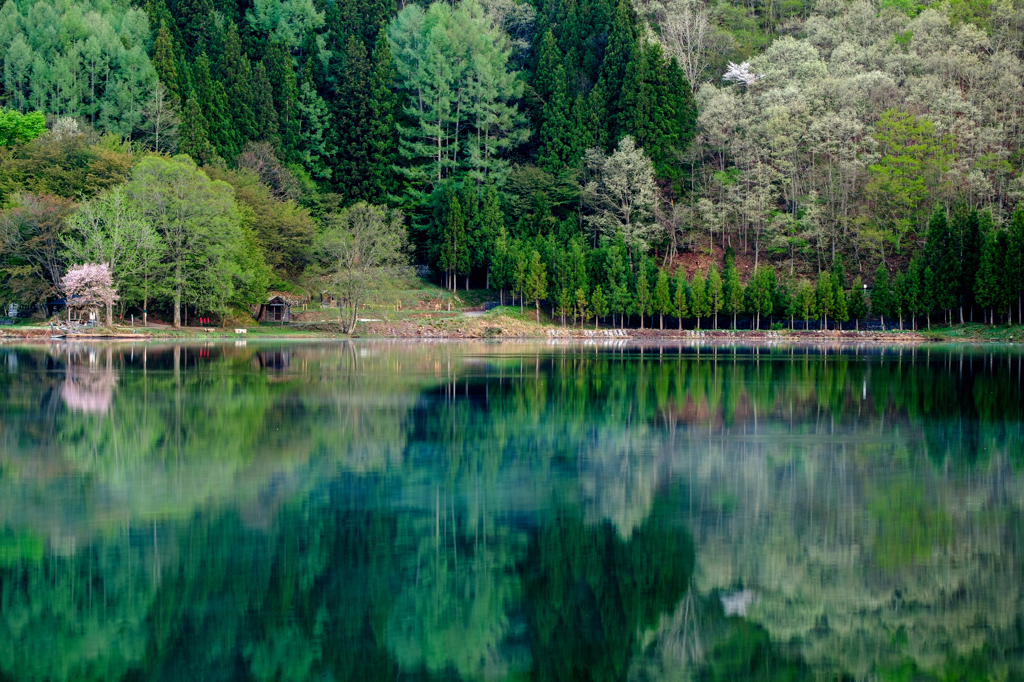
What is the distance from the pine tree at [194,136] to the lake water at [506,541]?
175 feet

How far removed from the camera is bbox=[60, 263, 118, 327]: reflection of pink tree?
5325 centimetres

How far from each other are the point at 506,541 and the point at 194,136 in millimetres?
68667

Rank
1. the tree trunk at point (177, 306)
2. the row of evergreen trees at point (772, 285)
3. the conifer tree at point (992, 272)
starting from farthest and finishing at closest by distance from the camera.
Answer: the row of evergreen trees at point (772, 285) < the conifer tree at point (992, 272) < the tree trunk at point (177, 306)

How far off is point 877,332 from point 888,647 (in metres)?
59.2

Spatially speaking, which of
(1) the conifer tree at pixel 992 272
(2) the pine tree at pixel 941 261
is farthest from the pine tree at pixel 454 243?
(1) the conifer tree at pixel 992 272

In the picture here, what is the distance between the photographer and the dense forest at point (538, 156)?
61.0m

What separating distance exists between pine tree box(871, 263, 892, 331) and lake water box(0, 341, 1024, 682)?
142ft

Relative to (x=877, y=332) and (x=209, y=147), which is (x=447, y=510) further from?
(x=209, y=147)

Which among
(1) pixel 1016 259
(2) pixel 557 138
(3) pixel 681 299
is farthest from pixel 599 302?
(1) pixel 1016 259

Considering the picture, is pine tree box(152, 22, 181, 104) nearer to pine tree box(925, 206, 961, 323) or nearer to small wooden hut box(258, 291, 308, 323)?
small wooden hut box(258, 291, 308, 323)

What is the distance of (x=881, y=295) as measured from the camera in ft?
209

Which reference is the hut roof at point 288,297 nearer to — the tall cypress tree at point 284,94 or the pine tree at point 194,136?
the pine tree at point 194,136

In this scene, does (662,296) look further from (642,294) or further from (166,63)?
(166,63)

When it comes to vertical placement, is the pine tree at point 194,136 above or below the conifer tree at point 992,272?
above
